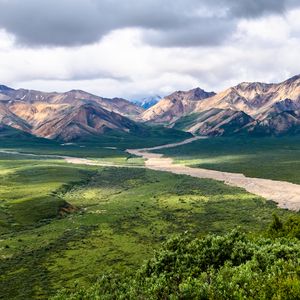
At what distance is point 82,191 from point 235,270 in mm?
111418

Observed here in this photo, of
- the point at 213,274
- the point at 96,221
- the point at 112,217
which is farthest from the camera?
the point at 112,217

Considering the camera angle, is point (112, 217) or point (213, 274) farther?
point (112, 217)

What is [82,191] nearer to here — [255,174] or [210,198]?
[210,198]

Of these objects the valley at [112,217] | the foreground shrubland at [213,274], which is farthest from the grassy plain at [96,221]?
the foreground shrubland at [213,274]

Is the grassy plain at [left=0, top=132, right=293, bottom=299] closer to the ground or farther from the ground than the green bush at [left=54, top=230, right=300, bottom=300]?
closer to the ground

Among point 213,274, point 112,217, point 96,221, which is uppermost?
point 213,274

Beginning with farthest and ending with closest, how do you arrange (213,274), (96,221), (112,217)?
(112,217) < (96,221) < (213,274)

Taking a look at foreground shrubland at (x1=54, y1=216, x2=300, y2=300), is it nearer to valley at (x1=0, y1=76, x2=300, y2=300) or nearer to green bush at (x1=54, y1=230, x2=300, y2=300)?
green bush at (x1=54, y1=230, x2=300, y2=300)

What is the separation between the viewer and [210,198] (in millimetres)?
128125

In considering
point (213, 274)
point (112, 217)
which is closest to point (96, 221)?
point (112, 217)

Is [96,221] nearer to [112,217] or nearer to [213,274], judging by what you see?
[112,217]

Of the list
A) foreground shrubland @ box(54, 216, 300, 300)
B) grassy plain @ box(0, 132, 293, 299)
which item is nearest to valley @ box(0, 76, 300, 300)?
grassy plain @ box(0, 132, 293, 299)

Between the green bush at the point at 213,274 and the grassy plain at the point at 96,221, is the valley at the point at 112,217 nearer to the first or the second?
the grassy plain at the point at 96,221

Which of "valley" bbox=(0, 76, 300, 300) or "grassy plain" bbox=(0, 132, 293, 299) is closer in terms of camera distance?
"valley" bbox=(0, 76, 300, 300)
